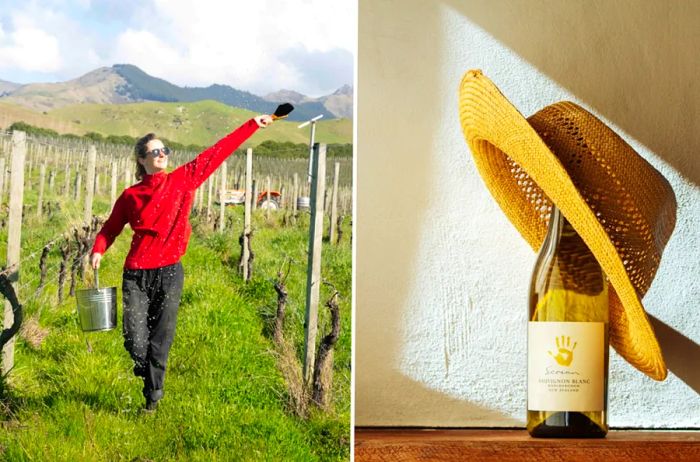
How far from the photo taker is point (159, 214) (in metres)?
1.34

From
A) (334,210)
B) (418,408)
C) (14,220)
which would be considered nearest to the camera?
(14,220)

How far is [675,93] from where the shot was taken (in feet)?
5.44

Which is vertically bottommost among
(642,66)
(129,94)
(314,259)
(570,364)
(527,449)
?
(527,449)

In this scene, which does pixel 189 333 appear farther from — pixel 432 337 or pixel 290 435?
pixel 432 337

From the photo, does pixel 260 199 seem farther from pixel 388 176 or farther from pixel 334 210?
pixel 388 176

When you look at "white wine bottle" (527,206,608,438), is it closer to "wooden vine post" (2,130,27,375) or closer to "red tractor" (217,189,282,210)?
"red tractor" (217,189,282,210)

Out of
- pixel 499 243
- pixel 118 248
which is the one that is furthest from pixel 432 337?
pixel 118 248

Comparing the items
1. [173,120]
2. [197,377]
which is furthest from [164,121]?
[197,377]

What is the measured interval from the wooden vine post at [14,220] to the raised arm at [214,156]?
8.9 inches

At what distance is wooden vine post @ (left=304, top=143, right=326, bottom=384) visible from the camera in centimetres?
139

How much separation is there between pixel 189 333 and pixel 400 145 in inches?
22.4

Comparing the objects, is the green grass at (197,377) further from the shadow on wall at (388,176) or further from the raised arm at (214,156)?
the shadow on wall at (388,176)

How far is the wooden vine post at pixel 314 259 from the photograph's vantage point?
4.56 feet

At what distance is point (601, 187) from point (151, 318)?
28.2 inches
